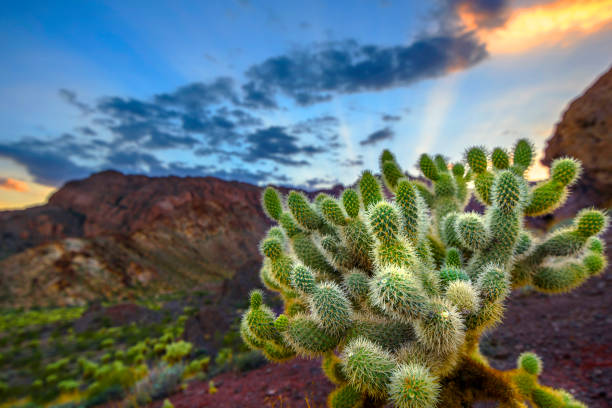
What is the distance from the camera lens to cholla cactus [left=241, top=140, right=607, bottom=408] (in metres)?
1.84

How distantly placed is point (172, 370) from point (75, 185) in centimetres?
6914

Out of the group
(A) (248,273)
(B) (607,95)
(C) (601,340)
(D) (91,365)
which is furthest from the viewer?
(A) (248,273)

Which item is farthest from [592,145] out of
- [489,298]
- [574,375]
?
[489,298]

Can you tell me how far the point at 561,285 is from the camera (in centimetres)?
285

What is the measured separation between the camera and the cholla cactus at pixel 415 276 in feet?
6.03

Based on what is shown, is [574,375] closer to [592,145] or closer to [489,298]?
[489,298]

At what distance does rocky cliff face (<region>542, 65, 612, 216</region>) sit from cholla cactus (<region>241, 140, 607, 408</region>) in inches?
926

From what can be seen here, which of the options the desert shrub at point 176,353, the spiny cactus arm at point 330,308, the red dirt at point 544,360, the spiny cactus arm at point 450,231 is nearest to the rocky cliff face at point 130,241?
the desert shrub at point 176,353

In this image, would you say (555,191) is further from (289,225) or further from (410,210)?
(289,225)

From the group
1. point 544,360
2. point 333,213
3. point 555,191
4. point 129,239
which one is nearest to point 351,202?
→ point 333,213

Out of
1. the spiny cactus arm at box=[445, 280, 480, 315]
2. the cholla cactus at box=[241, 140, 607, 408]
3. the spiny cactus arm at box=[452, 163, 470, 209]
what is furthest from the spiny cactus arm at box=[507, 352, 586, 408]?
the spiny cactus arm at box=[452, 163, 470, 209]

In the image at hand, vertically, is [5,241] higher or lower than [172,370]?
higher

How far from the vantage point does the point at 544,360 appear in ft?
18.5

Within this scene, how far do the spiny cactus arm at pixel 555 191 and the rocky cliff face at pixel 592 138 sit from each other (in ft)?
76.4
